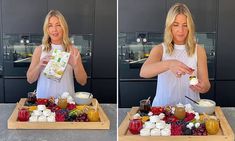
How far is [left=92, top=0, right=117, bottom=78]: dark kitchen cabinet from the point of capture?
1.18 metres

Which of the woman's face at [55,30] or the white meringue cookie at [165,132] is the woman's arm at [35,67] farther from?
the white meringue cookie at [165,132]

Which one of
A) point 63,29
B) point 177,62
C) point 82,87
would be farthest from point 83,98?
point 177,62

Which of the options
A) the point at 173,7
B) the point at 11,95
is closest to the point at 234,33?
the point at 173,7

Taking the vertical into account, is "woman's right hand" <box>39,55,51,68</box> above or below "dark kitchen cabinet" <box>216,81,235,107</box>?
above

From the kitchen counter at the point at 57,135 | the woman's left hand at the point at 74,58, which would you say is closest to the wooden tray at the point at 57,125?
the kitchen counter at the point at 57,135

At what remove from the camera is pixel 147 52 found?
117 centimetres

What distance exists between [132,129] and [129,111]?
17 cm

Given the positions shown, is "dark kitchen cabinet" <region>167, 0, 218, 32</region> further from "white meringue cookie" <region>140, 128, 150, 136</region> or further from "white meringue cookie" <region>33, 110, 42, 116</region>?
"white meringue cookie" <region>33, 110, 42, 116</region>

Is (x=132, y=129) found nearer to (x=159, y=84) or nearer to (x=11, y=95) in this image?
(x=159, y=84)

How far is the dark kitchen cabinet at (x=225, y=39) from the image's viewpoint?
1.21 metres

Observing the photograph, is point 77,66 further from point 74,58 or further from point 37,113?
point 37,113

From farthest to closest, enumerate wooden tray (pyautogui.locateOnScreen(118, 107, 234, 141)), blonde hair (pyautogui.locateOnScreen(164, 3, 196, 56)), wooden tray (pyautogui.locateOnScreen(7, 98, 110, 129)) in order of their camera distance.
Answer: blonde hair (pyautogui.locateOnScreen(164, 3, 196, 56)) < wooden tray (pyautogui.locateOnScreen(7, 98, 110, 129)) < wooden tray (pyautogui.locateOnScreen(118, 107, 234, 141))

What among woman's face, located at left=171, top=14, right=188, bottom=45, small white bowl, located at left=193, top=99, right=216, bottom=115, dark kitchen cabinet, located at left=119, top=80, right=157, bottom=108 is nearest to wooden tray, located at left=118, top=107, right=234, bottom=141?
small white bowl, located at left=193, top=99, right=216, bottom=115

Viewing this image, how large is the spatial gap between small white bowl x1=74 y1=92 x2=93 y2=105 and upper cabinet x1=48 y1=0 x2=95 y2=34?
23cm
